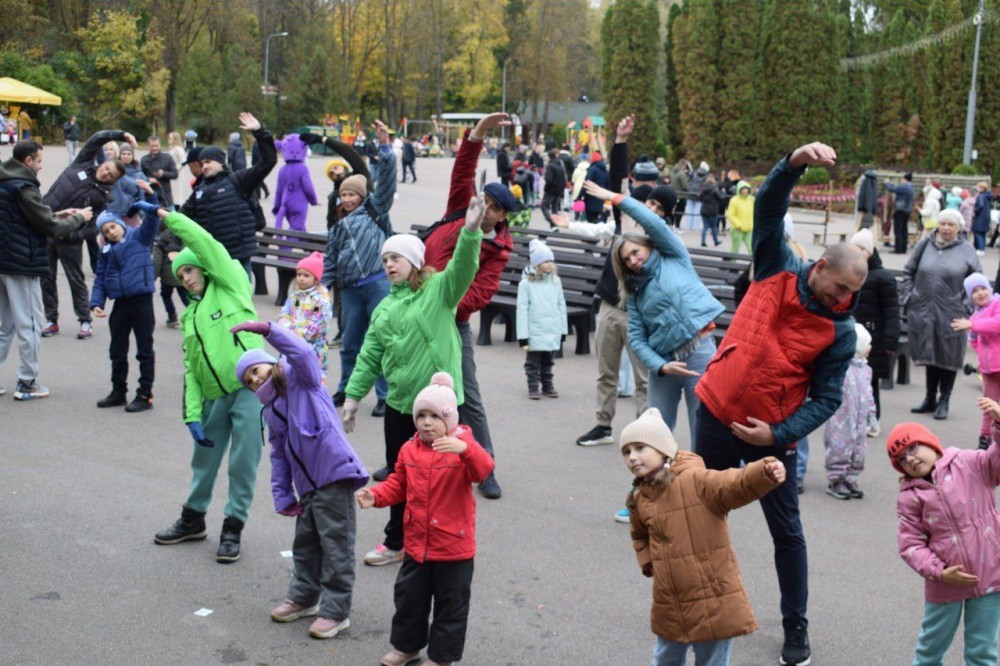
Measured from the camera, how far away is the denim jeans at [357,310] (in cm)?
938

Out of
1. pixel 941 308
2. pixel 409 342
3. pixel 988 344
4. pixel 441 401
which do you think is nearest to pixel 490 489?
pixel 409 342

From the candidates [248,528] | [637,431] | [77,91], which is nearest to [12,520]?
[248,528]

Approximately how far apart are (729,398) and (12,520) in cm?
448

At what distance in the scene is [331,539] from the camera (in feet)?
18.1

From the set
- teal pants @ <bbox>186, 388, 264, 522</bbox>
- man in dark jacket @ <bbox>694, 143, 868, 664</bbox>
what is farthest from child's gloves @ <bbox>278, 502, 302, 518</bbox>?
man in dark jacket @ <bbox>694, 143, 868, 664</bbox>

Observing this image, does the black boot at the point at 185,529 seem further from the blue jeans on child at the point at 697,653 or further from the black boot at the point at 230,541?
the blue jeans on child at the point at 697,653

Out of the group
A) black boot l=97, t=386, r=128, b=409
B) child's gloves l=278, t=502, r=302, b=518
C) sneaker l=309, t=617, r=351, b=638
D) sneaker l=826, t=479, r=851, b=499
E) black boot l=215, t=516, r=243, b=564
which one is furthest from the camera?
black boot l=97, t=386, r=128, b=409

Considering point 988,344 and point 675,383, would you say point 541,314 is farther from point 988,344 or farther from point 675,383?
point 675,383

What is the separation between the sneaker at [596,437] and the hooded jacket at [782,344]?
406cm

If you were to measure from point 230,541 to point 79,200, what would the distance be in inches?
252

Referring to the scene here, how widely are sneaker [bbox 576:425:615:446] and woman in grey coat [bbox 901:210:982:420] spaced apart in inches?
130

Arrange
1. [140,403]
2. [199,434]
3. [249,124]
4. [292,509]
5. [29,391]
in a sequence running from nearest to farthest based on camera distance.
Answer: [292,509], [199,434], [249,124], [140,403], [29,391]

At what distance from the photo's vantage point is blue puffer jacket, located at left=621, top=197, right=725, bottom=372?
6.50 meters

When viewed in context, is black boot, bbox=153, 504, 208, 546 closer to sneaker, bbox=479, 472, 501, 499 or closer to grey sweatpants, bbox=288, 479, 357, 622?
grey sweatpants, bbox=288, 479, 357, 622
